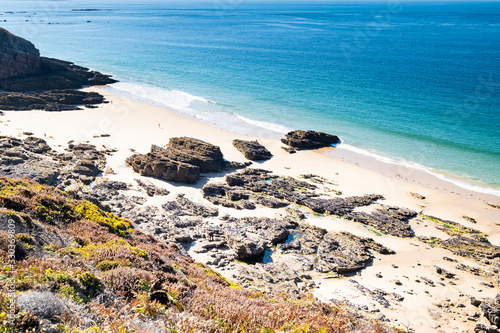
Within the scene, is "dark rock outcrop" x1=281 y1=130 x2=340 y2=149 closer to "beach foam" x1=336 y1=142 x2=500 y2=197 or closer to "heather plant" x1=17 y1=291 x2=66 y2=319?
"beach foam" x1=336 y1=142 x2=500 y2=197

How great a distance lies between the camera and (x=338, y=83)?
68312mm

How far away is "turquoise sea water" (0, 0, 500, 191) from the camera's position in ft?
142

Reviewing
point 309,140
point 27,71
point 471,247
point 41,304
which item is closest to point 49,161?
point 41,304

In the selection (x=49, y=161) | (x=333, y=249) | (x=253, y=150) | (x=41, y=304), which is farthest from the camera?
(x=253, y=150)

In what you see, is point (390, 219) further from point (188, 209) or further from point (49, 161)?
point (49, 161)

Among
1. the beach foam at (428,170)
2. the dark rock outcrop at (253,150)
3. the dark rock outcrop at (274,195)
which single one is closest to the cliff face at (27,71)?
the dark rock outcrop at (253,150)

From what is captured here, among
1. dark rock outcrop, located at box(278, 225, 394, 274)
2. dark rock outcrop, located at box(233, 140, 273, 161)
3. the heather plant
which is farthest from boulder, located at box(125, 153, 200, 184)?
the heather plant

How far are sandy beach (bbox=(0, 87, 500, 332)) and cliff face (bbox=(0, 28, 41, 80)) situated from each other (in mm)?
15907

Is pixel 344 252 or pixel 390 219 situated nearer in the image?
pixel 344 252

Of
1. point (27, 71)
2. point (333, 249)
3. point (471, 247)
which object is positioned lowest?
point (333, 249)

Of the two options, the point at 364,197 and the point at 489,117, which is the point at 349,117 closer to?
the point at 489,117

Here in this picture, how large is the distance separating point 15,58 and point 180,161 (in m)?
43.9

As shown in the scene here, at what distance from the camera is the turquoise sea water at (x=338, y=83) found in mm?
43156

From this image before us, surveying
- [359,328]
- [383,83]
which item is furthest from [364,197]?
[383,83]
